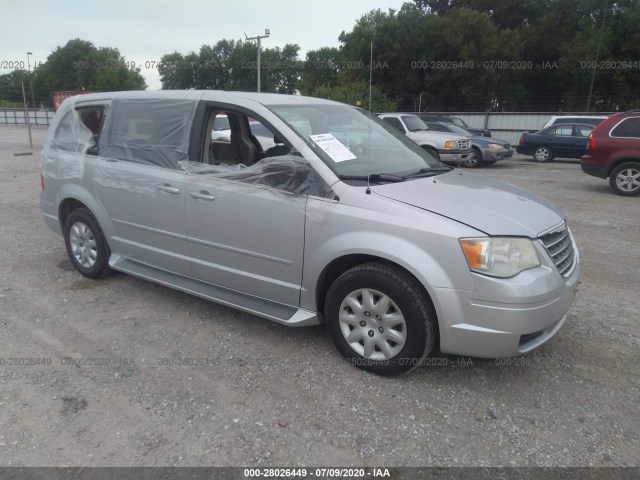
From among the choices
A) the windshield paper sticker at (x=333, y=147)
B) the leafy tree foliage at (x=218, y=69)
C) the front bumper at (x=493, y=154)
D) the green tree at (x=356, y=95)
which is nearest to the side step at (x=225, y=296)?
the windshield paper sticker at (x=333, y=147)

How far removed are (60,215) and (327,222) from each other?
330 centimetres

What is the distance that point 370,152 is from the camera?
3771 millimetres

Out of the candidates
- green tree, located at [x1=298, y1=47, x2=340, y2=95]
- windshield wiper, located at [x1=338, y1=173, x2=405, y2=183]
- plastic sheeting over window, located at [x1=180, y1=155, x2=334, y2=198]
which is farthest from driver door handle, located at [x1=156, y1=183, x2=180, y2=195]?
green tree, located at [x1=298, y1=47, x2=340, y2=95]

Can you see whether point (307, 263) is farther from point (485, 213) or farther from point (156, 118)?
point (156, 118)

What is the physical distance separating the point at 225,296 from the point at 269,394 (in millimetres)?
995

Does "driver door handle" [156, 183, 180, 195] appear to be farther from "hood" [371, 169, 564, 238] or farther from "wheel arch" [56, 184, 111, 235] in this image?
"hood" [371, 169, 564, 238]

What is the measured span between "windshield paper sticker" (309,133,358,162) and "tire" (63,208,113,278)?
249 centimetres

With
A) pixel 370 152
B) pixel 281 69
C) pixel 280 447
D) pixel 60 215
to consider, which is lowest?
pixel 280 447

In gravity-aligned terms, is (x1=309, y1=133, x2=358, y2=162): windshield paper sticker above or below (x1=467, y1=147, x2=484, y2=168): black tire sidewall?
above

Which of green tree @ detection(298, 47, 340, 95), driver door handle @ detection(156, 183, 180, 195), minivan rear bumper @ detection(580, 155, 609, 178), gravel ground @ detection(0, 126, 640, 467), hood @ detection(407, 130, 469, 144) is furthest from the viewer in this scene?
green tree @ detection(298, 47, 340, 95)

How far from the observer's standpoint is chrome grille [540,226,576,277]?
9.97 ft

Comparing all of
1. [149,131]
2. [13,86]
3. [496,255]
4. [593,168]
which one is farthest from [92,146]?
[13,86]

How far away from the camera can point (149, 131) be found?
4176 millimetres

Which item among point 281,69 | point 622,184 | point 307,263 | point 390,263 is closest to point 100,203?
point 307,263
